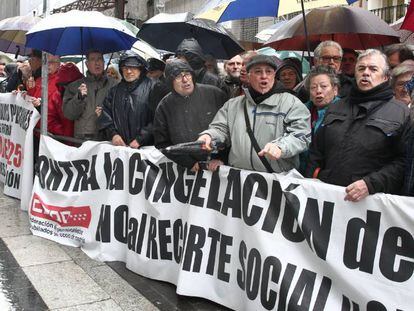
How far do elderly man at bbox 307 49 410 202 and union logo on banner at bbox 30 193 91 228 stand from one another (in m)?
2.61

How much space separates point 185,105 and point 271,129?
3.24 ft

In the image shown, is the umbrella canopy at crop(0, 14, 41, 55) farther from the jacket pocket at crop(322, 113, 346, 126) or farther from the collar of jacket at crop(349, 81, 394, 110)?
the collar of jacket at crop(349, 81, 394, 110)

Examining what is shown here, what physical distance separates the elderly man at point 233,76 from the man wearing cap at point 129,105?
773mm

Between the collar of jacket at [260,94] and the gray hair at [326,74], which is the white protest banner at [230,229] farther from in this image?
the gray hair at [326,74]

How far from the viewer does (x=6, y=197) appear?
726 centimetres

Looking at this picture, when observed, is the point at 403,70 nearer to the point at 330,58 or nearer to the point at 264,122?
the point at 330,58

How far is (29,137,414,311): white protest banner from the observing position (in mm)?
2998

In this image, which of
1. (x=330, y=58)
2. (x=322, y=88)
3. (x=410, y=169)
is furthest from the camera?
(x=330, y=58)

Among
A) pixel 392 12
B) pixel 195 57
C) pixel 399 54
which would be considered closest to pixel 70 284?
pixel 195 57

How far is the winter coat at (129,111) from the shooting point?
5215 millimetres

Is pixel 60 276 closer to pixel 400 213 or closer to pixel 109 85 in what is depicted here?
pixel 109 85

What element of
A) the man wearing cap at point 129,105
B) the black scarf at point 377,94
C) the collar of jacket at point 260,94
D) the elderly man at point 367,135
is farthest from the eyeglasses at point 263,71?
the man wearing cap at point 129,105

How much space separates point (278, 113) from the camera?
371 centimetres

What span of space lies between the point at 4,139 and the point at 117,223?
3.59m
